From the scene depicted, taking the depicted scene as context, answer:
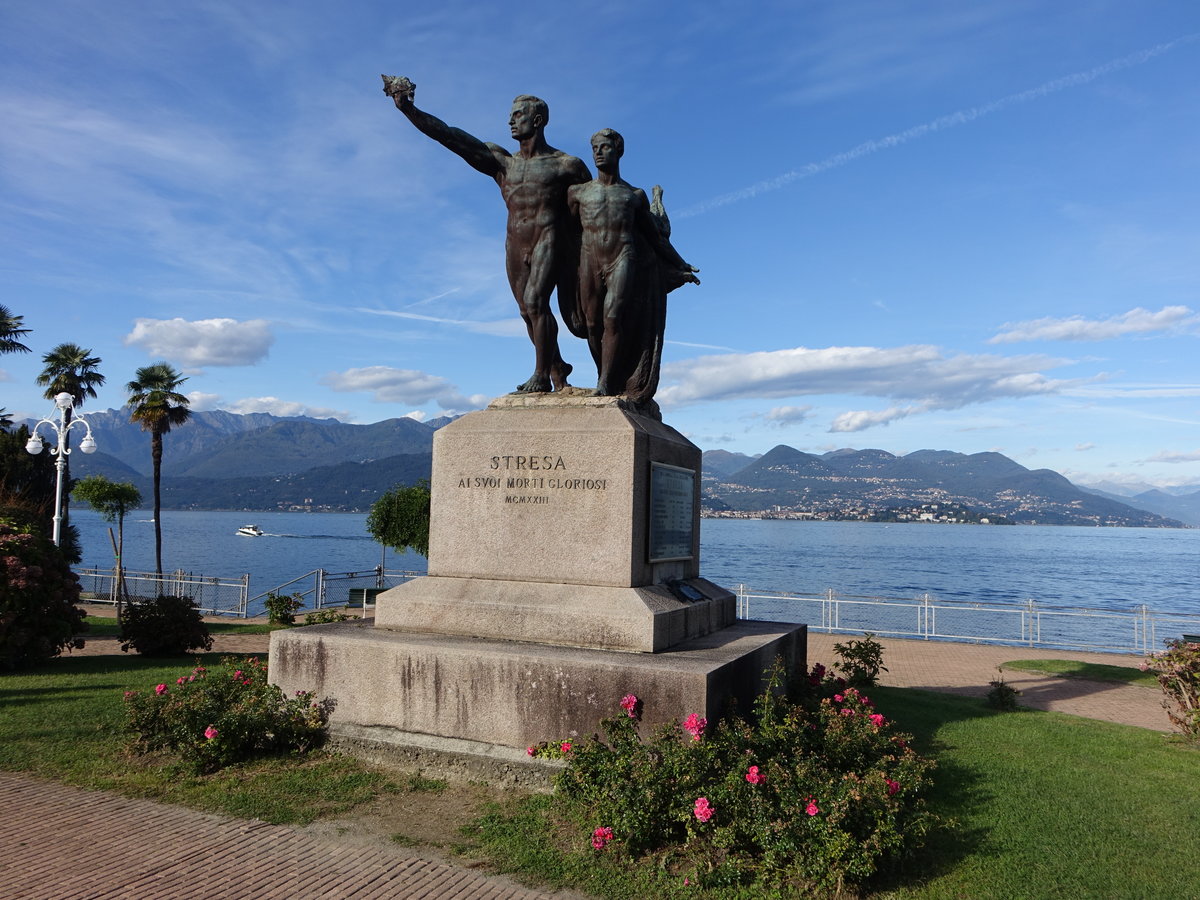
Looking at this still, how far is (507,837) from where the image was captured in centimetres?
A: 446

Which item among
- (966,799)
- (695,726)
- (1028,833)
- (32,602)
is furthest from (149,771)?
(32,602)

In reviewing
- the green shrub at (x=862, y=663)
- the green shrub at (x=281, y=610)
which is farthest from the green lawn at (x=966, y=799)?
the green shrub at (x=281, y=610)

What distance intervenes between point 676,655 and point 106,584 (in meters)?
27.8

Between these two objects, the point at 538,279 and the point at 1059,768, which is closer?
the point at 1059,768

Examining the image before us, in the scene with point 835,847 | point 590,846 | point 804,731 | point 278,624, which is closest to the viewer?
point 835,847

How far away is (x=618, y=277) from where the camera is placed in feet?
23.0

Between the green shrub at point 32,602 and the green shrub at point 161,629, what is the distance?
0.88 meters

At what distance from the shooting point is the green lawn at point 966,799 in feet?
13.5

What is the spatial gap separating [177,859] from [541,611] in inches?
105

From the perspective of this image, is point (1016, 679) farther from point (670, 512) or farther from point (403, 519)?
point (403, 519)

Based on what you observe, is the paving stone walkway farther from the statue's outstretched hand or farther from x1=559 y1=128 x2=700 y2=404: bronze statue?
the statue's outstretched hand

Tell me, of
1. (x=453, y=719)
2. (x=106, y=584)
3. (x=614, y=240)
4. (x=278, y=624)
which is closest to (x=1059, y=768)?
(x=453, y=719)

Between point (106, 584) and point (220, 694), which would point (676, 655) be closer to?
point (220, 694)

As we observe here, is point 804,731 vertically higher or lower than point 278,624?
higher
